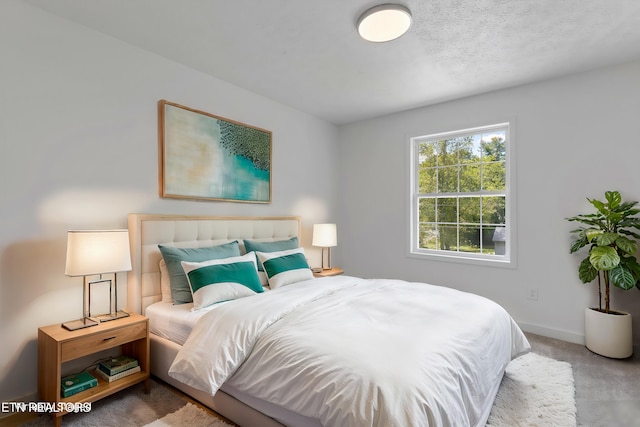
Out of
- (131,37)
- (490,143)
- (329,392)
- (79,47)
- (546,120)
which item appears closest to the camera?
(329,392)

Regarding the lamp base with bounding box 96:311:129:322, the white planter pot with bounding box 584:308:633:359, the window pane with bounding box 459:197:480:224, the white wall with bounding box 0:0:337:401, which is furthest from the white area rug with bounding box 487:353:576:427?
the white wall with bounding box 0:0:337:401

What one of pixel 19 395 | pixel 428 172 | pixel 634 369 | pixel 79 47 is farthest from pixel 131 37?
pixel 634 369

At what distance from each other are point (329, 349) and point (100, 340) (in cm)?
150

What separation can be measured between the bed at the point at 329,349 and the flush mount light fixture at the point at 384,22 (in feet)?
6.30

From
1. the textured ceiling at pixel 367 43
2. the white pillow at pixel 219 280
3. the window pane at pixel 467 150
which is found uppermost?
the textured ceiling at pixel 367 43

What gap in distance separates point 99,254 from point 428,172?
3.65 m

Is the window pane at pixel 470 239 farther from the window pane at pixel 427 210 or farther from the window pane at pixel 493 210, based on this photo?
the window pane at pixel 427 210

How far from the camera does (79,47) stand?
231 cm

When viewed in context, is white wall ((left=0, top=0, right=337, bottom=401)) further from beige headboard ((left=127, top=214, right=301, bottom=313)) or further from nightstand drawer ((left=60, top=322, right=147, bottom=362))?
nightstand drawer ((left=60, top=322, right=147, bottom=362))

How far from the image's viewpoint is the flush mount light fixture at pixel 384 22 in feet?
6.86

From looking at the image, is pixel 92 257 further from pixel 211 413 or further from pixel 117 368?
pixel 211 413

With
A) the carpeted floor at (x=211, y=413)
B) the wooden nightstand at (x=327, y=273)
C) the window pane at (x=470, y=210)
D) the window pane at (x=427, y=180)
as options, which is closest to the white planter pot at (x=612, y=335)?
the carpeted floor at (x=211, y=413)

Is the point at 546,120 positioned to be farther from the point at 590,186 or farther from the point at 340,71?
the point at 340,71

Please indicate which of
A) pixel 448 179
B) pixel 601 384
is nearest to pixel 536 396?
pixel 601 384
